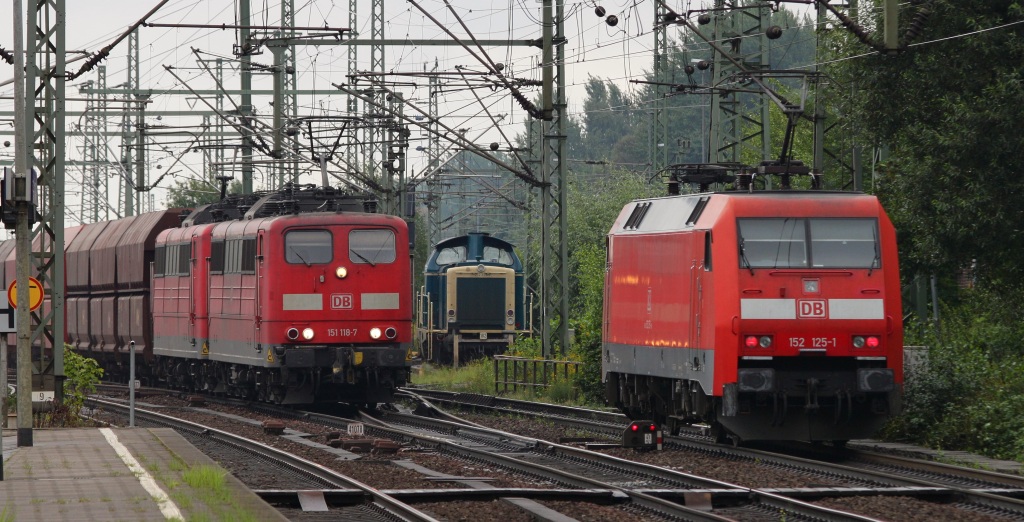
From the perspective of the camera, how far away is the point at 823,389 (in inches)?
694

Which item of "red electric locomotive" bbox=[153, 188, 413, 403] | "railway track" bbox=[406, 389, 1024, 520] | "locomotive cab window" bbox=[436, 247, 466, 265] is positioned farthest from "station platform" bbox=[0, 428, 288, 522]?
"locomotive cab window" bbox=[436, 247, 466, 265]

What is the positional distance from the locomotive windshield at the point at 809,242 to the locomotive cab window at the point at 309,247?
1049cm

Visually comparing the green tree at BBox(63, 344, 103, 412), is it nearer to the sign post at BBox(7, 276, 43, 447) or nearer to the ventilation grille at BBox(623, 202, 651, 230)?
the sign post at BBox(7, 276, 43, 447)

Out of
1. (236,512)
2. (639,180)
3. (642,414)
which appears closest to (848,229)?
(642,414)

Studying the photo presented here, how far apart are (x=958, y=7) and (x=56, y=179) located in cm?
1312

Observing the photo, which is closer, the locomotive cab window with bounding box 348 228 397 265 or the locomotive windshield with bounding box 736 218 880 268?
the locomotive windshield with bounding box 736 218 880 268

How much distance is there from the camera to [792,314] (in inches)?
691

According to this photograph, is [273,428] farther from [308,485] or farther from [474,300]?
[474,300]

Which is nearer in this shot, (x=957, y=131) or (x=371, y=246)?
(x=957, y=131)

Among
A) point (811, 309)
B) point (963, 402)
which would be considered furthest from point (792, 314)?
point (963, 402)

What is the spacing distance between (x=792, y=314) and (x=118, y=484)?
780 cm

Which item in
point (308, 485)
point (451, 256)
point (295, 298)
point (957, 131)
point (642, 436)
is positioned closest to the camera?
point (308, 485)

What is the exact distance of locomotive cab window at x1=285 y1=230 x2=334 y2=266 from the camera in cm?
2636

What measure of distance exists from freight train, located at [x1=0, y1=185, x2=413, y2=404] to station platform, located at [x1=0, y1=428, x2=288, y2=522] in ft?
24.0
